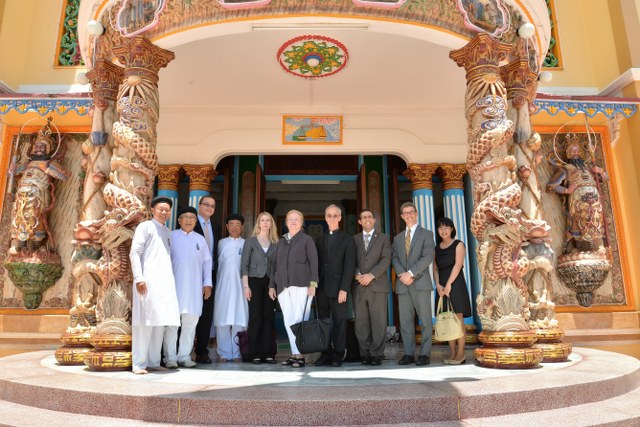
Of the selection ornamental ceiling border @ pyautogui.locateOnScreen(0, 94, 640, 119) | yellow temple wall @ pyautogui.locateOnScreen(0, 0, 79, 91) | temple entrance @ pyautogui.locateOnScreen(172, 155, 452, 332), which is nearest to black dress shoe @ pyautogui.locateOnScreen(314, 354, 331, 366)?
temple entrance @ pyautogui.locateOnScreen(172, 155, 452, 332)

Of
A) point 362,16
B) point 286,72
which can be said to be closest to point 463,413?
point 362,16

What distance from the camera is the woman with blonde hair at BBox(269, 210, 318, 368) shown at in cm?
431

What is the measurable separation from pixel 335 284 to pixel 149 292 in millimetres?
1700

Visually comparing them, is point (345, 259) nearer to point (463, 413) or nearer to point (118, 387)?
point (463, 413)

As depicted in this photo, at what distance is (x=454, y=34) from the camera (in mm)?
4777

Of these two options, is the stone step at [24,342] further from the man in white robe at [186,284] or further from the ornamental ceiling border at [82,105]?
the man in white robe at [186,284]

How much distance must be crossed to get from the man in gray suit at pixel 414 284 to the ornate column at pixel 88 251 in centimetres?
302

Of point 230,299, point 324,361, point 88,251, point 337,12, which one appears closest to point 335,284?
point 324,361

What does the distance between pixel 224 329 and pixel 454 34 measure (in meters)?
4.10

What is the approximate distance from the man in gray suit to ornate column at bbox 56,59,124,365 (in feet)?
9.90

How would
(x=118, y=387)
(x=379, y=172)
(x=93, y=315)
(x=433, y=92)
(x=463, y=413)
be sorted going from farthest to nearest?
1. (x=379, y=172)
2. (x=433, y=92)
3. (x=93, y=315)
4. (x=118, y=387)
5. (x=463, y=413)

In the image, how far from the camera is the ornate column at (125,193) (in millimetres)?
4012

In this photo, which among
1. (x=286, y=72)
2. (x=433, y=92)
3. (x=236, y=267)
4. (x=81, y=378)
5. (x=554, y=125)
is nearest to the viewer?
(x=81, y=378)

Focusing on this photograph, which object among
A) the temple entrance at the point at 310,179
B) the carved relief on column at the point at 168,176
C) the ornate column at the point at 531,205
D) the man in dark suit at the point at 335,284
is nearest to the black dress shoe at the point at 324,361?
the man in dark suit at the point at 335,284
